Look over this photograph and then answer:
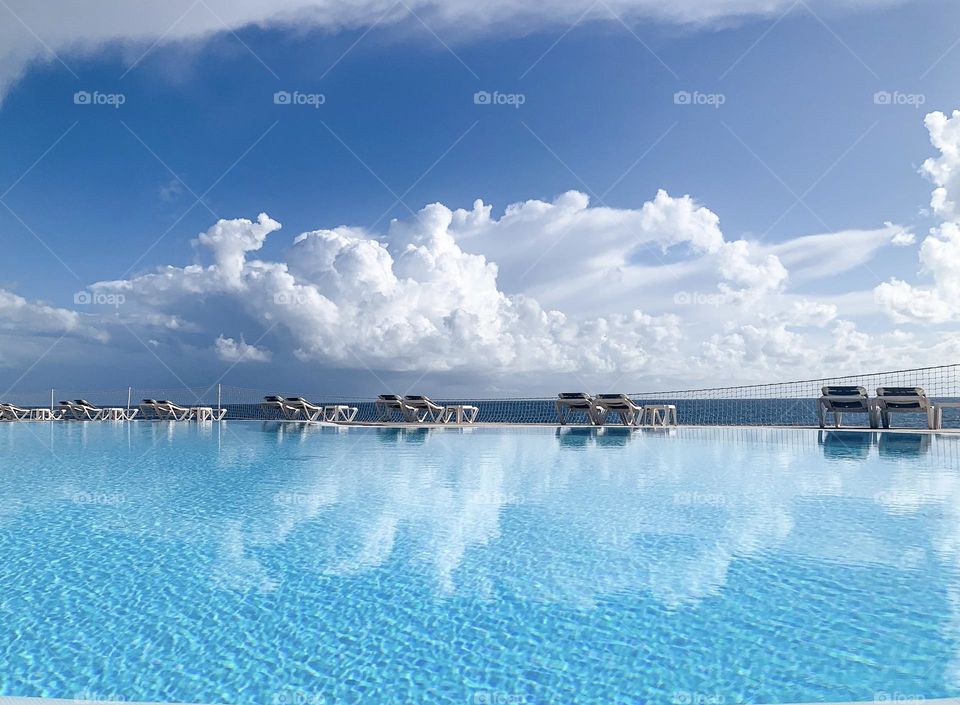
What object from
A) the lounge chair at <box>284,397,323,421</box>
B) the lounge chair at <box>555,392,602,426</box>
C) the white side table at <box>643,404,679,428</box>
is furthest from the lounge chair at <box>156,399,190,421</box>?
the white side table at <box>643,404,679,428</box>

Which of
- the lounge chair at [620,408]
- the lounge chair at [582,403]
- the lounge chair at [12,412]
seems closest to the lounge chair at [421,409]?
the lounge chair at [582,403]

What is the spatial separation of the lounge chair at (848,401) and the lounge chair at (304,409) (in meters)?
15.1

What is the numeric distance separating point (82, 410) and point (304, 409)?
410 inches

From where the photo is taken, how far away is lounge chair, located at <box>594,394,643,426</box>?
15.6 m

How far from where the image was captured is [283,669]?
7.29ft

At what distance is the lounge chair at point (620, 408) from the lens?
614 inches

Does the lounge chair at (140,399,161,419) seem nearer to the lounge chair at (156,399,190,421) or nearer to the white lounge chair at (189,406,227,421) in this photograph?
the lounge chair at (156,399,190,421)

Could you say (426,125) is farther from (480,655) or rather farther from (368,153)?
(480,655)

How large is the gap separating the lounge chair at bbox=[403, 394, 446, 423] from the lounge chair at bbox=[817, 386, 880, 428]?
33.0 ft

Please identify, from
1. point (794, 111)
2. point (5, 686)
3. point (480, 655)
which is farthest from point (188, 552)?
point (794, 111)

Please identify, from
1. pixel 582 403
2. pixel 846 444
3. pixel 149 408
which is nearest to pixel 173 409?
pixel 149 408

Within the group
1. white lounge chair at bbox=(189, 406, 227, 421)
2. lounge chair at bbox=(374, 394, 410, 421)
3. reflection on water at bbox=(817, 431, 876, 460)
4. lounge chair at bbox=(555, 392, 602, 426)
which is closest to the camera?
reflection on water at bbox=(817, 431, 876, 460)

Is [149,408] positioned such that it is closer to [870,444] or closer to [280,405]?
[280,405]

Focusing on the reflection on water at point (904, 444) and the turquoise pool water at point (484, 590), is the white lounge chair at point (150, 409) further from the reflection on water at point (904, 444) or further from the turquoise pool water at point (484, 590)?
the reflection on water at point (904, 444)
